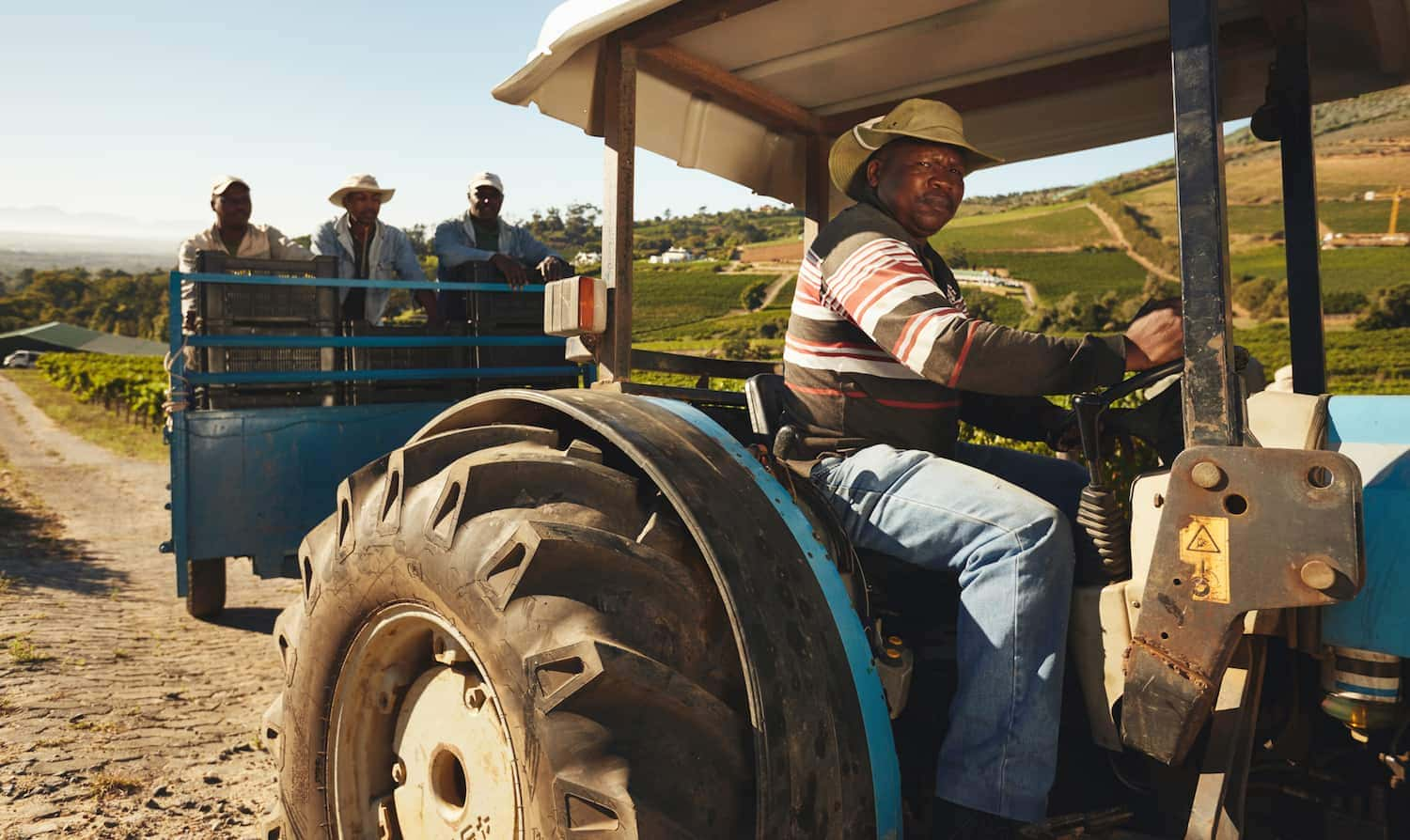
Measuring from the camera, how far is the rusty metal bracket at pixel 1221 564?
146cm

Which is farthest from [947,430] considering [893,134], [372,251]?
[372,251]

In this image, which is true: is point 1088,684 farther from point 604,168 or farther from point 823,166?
point 823,166

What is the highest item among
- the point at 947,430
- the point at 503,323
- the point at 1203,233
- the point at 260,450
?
the point at 1203,233

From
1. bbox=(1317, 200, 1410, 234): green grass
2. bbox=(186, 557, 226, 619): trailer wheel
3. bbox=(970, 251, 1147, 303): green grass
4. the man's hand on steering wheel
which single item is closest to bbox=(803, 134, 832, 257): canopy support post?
the man's hand on steering wheel

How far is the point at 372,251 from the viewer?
6836mm

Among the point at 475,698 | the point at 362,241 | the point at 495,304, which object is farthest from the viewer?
the point at 362,241

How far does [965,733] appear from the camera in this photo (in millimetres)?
1822

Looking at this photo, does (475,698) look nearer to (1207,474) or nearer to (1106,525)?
(1106,525)

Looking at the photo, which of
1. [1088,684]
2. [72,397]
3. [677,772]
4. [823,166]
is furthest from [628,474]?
[72,397]

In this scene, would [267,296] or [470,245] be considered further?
[470,245]

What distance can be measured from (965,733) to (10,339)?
104 m

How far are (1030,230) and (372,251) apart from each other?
5828cm

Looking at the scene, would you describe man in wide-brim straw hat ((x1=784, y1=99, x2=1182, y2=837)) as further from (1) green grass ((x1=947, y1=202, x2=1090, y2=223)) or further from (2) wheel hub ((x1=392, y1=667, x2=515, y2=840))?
(1) green grass ((x1=947, y1=202, x2=1090, y2=223))

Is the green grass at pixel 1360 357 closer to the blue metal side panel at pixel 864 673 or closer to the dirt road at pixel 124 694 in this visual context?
the dirt road at pixel 124 694
